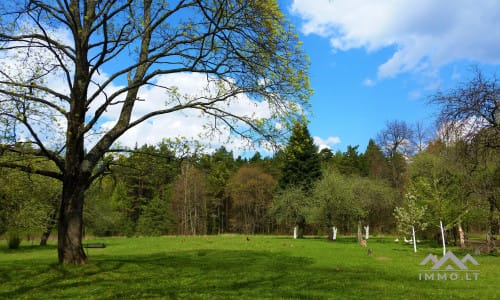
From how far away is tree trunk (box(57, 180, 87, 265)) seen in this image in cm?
1305

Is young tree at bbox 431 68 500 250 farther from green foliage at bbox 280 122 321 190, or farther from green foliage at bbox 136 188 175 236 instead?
green foliage at bbox 136 188 175 236

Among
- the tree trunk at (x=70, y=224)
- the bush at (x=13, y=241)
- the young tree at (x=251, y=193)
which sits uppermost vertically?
the young tree at (x=251, y=193)

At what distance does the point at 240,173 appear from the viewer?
220ft

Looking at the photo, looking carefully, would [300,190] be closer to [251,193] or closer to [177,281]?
[251,193]

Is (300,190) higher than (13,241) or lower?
higher

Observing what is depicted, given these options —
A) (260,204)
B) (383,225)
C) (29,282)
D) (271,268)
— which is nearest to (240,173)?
(260,204)

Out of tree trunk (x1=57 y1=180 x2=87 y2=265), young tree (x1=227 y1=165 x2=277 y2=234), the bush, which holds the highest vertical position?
young tree (x1=227 y1=165 x2=277 y2=234)

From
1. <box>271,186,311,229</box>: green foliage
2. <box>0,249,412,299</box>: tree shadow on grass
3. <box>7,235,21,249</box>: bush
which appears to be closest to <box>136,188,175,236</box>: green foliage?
<box>271,186,311,229</box>: green foliage

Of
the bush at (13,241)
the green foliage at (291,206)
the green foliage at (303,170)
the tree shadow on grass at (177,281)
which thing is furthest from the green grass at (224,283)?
the green foliage at (303,170)

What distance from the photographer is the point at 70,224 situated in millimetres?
13078

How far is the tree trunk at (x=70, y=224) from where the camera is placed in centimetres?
1305

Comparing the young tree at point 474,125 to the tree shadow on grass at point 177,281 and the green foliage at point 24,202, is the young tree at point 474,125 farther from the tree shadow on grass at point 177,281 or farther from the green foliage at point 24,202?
the green foliage at point 24,202

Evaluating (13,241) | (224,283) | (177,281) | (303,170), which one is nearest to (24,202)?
(13,241)

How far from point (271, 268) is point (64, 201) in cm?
845
